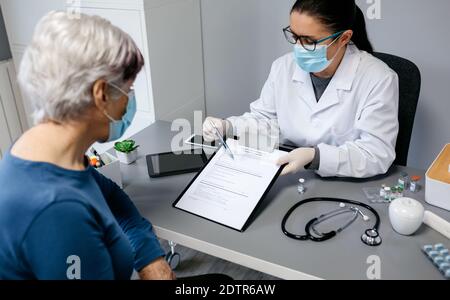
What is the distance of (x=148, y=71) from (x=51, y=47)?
1.19 meters

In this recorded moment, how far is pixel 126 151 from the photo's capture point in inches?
55.8

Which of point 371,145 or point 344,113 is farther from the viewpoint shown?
point 344,113

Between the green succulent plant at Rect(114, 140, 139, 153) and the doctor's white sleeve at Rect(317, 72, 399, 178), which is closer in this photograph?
the doctor's white sleeve at Rect(317, 72, 399, 178)

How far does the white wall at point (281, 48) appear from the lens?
189 cm

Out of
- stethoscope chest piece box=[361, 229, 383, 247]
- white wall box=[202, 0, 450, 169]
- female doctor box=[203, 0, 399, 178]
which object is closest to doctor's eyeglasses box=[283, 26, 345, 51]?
female doctor box=[203, 0, 399, 178]

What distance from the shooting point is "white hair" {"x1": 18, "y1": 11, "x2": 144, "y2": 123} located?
0.79 meters

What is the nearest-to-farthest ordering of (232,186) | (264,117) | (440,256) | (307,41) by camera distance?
1. (440,256)
2. (232,186)
3. (307,41)
4. (264,117)

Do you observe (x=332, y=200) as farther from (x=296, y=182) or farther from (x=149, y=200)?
(x=149, y=200)

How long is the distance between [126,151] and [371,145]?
0.81 m

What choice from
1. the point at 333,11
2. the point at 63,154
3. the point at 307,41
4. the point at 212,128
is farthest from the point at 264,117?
the point at 63,154

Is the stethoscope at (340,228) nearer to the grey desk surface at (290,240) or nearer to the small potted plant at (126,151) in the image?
the grey desk surface at (290,240)

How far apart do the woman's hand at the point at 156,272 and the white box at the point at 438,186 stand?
74 centimetres

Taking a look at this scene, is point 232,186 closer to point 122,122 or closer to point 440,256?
point 122,122

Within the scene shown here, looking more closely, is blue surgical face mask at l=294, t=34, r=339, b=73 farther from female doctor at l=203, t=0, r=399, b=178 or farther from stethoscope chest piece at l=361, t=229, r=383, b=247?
stethoscope chest piece at l=361, t=229, r=383, b=247
